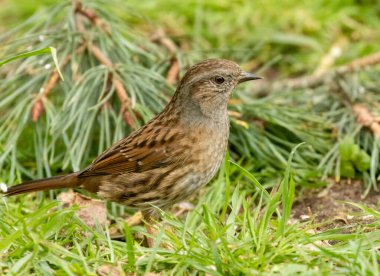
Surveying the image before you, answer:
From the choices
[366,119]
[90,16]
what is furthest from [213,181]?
[90,16]

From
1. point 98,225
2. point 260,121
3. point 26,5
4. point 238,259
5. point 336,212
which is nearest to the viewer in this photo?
point 238,259

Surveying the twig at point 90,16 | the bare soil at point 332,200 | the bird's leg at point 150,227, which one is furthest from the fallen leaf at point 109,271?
the twig at point 90,16

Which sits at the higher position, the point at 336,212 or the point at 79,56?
the point at 79,56

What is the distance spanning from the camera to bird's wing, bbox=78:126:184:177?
4.35 meters

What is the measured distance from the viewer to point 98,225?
13.2ft

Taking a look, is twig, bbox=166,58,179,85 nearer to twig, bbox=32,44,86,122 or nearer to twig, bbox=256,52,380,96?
twig, bbox=32,44,86,122

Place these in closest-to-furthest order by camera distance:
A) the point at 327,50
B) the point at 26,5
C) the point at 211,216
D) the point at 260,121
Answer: the point at 211,216
the point at 260,121
the point at 327,50
the point at 26,5

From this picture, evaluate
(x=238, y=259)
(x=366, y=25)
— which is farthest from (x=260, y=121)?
(x=366, y=25)

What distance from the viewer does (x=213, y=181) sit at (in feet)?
16.6

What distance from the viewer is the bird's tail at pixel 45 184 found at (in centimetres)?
430

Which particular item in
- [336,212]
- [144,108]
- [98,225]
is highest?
[144,108]

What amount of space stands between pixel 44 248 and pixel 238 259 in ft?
2.82

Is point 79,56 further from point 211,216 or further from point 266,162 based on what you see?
point 211,216

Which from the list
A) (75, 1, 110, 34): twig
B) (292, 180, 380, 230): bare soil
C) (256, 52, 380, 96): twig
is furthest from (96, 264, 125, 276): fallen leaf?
(256, 52, 380, 96): twig
